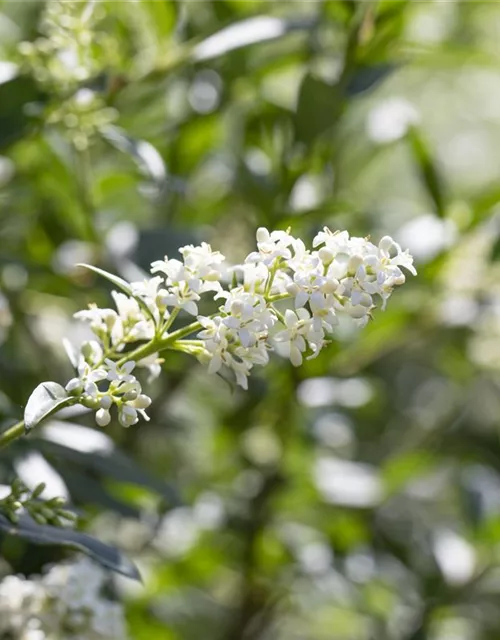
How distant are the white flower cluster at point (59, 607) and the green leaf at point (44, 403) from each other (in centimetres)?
31

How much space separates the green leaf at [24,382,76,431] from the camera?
847 millimetres

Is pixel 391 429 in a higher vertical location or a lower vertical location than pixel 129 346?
lower

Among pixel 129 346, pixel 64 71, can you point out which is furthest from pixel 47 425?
pixel 64 71

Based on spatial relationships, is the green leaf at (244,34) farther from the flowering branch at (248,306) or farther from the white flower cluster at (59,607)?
the white flower cluster at (59,607)

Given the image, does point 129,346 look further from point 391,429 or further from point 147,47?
point 391,429

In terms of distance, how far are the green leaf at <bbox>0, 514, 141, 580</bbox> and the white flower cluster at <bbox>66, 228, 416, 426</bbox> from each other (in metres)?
0.14

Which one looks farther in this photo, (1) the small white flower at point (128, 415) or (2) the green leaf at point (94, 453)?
(2) the green leaf at point (94, 453)

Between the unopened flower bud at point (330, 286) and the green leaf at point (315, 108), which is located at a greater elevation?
the unopened flower bud at point (330, 286)

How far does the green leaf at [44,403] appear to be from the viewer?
0.85 metres

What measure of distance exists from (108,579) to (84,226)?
1.97 ft

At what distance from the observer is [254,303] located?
0.90 meters

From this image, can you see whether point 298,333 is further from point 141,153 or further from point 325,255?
point 141,153

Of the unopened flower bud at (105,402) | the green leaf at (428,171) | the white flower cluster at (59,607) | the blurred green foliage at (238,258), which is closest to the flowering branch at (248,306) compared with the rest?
the unopened flower bud at (105,402)

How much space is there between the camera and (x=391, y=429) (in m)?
2.42
